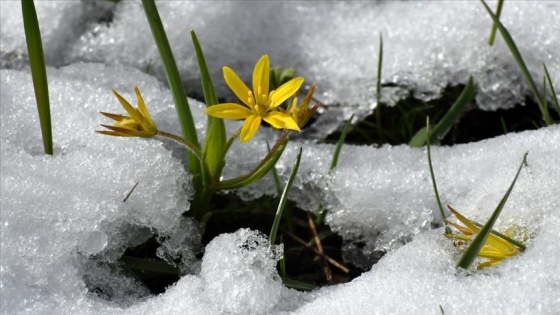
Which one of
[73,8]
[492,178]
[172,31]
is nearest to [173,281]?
[492,178]

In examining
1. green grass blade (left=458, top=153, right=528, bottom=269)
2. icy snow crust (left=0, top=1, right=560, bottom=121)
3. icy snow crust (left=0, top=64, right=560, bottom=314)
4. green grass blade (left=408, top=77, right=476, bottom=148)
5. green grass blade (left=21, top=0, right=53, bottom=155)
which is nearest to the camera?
green grass blade (left=458, top=153, right=528, bottom=269)

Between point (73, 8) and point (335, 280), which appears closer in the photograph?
point (335, 280)

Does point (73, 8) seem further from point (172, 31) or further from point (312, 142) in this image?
point (312, 142)

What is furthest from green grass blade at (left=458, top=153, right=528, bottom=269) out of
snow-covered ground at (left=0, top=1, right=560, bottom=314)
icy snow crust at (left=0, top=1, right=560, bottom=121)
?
icy snow crust at (left=0, top=1, right=560, bottom=121)

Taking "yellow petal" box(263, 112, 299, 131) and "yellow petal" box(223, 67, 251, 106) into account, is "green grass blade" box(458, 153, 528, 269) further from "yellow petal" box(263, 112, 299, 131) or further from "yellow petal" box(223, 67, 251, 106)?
"yellow petal" box(223, 67, 251, 106)

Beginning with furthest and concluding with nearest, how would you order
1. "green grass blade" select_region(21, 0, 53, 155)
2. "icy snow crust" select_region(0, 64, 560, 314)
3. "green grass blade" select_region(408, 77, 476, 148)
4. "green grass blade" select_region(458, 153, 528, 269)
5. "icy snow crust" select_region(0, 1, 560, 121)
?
"icy snow crust" select_region(0, 1, 560, 121), "green grass blade" select_region(408, 77, 476, 148), "green grass blade" select_region(21, 0, 53, 155), "icy snow crust" select_region(0, 64, 560, 314), "green grass blade" select_region(458, 153, 528, 269)

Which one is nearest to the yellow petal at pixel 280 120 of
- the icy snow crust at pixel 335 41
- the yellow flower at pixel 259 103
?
the yellow flower at pixel 259 103

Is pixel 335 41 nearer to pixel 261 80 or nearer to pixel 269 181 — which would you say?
pixel 269 181
